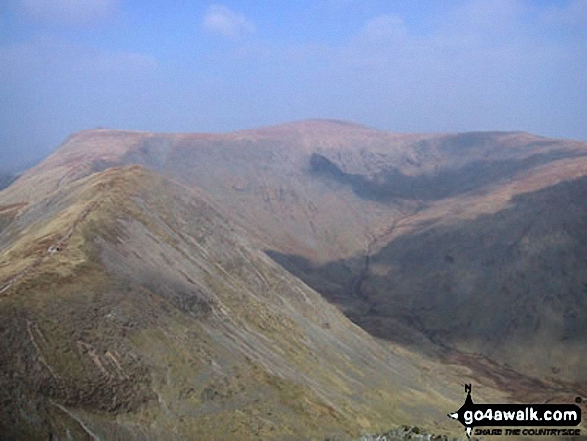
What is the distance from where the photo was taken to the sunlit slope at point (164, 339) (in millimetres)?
45656

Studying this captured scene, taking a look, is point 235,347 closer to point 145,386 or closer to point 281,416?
point 281,416

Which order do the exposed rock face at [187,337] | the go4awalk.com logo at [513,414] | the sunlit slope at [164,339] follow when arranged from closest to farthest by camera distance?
the go4awalk.com logo at [513,414], the sunlit slope at [164,339], the exposed rock face at [187,337]

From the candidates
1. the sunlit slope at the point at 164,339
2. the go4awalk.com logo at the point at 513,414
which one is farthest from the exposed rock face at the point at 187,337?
the go4awalk.com logo at the point at 513,414

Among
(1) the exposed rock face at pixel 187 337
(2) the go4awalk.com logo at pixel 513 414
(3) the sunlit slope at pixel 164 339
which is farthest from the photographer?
(1) the exposed rock face at pixel 187 337

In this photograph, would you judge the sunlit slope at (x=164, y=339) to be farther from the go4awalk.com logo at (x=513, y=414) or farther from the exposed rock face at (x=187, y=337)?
the go4awalk.com logo at (x=513, y=414)

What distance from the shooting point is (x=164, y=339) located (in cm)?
5762

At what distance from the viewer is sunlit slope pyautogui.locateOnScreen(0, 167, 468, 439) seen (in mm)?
45656

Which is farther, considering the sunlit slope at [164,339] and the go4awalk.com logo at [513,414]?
the sunlit slope at [164,339]

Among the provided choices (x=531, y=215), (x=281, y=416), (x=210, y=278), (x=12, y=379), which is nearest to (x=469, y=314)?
(x=531, y=215)

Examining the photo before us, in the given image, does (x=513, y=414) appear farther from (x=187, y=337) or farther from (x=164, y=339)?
(x=187, y=337)

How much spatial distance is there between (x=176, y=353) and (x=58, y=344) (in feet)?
41.2

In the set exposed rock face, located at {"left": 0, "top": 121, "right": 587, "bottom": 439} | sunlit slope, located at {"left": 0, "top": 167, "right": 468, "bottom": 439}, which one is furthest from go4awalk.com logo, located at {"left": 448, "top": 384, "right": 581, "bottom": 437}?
exposed rock face, located at {"left": 0, "top": 121, "right": 587, "bottom": 439}

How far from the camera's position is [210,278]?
7956 cm

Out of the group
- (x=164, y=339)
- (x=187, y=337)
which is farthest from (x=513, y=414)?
(x=187, y=337)
